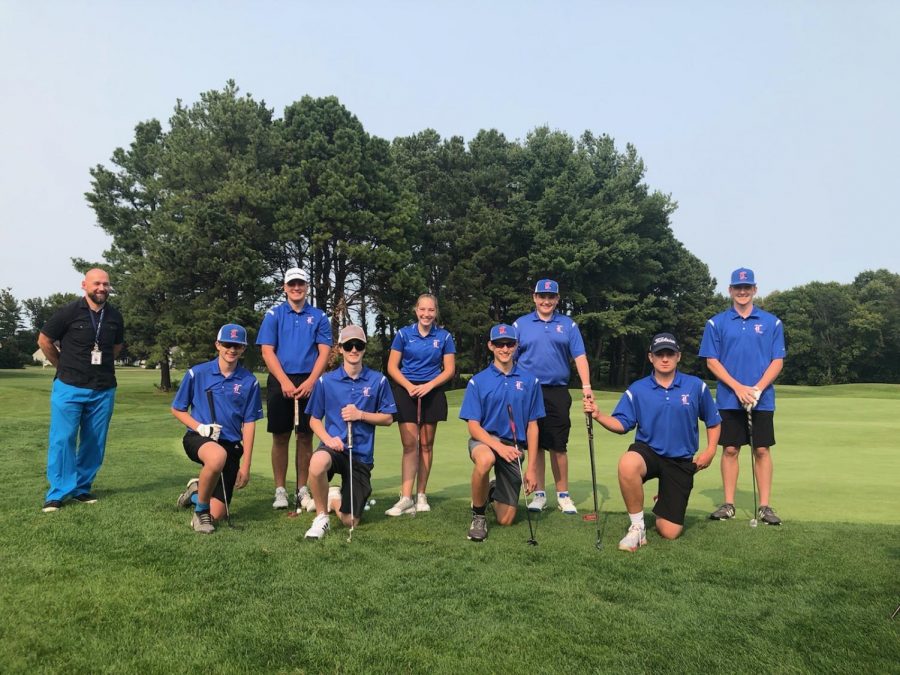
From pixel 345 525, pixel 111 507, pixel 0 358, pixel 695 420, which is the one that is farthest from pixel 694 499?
pixel 0 358

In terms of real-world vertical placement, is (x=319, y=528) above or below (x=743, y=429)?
below

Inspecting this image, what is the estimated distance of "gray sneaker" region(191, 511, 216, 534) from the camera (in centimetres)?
482

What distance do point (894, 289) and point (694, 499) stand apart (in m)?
73.8

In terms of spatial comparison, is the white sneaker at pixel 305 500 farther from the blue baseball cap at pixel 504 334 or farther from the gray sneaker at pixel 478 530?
the blue baseball cap at pixel 504 334

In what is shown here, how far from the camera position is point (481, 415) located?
5.36 m

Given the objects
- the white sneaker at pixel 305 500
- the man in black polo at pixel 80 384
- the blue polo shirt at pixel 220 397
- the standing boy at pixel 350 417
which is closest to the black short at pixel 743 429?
the standing boy at pixel 350 417

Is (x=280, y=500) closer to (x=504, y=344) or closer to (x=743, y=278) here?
(x=504, y=344)

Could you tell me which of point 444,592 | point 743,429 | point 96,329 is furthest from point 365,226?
point 444,592

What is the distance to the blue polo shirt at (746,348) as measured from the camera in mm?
5602

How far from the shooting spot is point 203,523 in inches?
192

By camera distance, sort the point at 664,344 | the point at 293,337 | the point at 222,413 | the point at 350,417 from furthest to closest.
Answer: the point at 293,337, the point at 222,413, the point at 350,417, the point at 664,344

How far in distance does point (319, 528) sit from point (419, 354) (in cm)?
194

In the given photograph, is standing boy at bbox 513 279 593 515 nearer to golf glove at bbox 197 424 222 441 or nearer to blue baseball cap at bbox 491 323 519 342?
blue baseball cap at bbox 491 323 519 342

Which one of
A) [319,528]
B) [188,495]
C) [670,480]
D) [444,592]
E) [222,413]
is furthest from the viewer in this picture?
[188,495]
